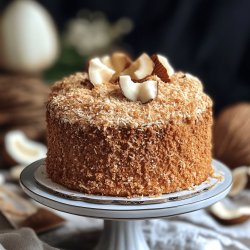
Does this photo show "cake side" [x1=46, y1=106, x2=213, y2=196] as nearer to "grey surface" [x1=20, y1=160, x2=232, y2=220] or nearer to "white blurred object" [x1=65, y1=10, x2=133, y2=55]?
"grey surface" [x1=20, y1=160, x2=232, y2=220]

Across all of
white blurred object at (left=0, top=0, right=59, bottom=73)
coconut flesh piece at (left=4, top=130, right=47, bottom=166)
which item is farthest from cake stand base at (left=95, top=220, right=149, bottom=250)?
white blurred object at (left=0, top=0, right=59, bottom=73)

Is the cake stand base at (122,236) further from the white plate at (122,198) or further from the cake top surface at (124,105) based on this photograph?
the cake top surface at (124,105)

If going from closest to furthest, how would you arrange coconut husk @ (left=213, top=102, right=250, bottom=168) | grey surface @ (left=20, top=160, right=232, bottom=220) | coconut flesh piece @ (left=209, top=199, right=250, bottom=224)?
grey surface @ (left=20, top=160, right=232, bottom=220) < coconut flesh piece @ (left=209, top=199, right=250, bottom=224) < coconut husk @ (left=213, top=102, right=250, bottom=168)

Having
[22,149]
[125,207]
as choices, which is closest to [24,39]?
[22,149]

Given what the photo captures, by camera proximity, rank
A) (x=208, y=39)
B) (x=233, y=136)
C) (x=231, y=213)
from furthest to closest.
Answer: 1. (x=208, y=39)
2. (x=233, y=136)
3. (x=231, y=213)

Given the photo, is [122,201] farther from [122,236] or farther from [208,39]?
[208,39]
